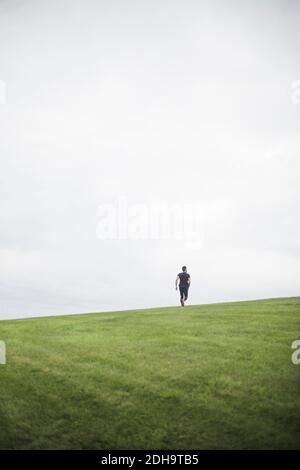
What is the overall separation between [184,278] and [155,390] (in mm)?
19236

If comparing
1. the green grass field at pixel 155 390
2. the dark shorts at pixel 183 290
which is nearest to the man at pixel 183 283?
the dark shorts at pixel 183 290

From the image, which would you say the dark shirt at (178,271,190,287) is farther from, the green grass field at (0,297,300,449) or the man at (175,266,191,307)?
the green grass field at (0,297,300,449)

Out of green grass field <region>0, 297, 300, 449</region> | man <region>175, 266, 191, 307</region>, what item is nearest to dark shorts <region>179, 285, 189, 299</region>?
man <region>175, 266, 191, 307</region>

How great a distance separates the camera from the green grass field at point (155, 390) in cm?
925

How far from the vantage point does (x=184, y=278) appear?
30.3 m

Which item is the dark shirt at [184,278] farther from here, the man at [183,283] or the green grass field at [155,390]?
the green grass field at [155,390]

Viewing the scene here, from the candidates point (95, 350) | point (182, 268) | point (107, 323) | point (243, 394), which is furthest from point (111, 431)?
point (182, 268)

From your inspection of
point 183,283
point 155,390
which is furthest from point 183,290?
point 155,390

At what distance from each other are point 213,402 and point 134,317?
13.1 meters

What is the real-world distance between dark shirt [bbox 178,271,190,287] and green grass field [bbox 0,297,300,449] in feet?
39.3

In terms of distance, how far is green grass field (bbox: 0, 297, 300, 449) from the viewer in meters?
9.25

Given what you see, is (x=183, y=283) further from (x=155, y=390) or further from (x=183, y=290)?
(x=155, y=390)
